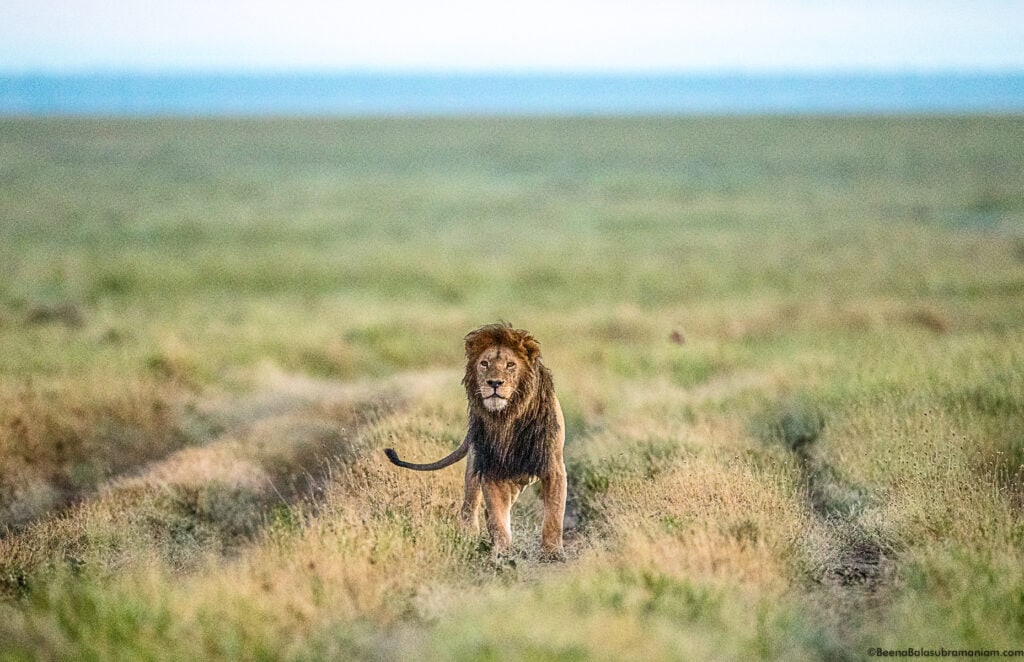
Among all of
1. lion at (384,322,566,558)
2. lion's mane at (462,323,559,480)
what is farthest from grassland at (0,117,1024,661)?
lion's mane at (462,323,559,480)

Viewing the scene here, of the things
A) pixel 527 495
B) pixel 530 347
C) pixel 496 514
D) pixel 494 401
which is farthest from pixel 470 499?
pixel 527 495

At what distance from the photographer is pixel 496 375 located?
6551mm

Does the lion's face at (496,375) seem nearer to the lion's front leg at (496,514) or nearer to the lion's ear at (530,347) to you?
the lion's ear at (530,347)

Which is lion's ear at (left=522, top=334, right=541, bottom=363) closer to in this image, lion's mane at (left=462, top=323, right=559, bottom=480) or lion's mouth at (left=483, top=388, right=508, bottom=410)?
lion's mane at (left=462, top=323, right=559, bottom=480)

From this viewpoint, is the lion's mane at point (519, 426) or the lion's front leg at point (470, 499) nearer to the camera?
the lion's mane at point (519, 426)

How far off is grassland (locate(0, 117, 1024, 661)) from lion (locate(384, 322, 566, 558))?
277 millimetres

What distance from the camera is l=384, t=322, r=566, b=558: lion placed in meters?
6.69

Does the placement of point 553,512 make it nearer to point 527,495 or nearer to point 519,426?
point 519,426

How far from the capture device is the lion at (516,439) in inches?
263

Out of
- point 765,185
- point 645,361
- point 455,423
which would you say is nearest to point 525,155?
point 765,185

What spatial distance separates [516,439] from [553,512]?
49 cm

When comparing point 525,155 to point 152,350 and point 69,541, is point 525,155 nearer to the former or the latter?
point 152,350

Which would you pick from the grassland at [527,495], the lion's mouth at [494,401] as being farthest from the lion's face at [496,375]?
the grassland at [527,495]

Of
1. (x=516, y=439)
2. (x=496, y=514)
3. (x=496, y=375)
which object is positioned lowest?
(x=496, y=514)
